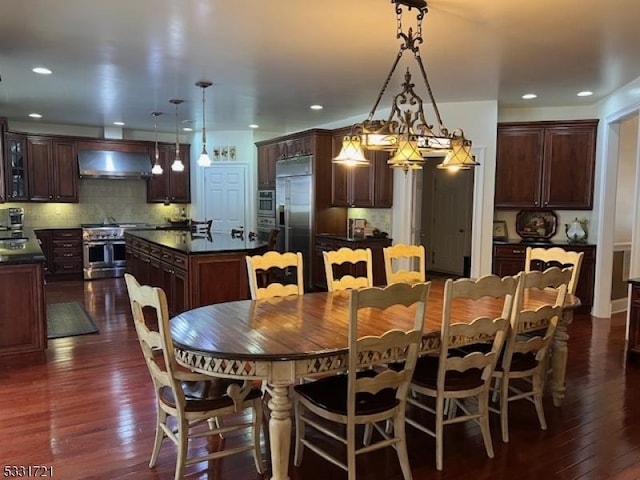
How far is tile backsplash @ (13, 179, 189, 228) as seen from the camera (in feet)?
27.5

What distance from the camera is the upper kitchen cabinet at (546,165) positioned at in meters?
5.95

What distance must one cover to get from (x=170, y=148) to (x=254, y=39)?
19.7 ft

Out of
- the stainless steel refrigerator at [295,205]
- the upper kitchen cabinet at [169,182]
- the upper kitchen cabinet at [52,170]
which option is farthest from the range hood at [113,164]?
the stainless steel refrigerator at [295,205]

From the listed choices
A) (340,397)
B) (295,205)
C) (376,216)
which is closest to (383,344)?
(340,397)

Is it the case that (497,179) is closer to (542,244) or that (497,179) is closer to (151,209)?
(542,244)

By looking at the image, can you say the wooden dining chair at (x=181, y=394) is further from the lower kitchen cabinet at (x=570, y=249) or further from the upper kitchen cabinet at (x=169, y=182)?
the upper kitchen cabinet at (x=169, y=182)

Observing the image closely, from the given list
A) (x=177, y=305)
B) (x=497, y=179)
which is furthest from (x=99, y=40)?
(x=497, y=179)

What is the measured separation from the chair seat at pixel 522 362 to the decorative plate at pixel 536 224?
369 centimetres

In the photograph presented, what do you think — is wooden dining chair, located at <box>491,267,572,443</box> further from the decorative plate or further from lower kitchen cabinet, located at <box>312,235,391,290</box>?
the decorative plate

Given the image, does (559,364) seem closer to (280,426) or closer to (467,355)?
(467,355)

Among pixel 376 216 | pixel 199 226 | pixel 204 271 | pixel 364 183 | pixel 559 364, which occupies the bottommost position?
pixel 559 364

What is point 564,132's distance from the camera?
6000mm

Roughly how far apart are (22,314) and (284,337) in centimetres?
314

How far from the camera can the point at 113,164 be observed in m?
8.43
